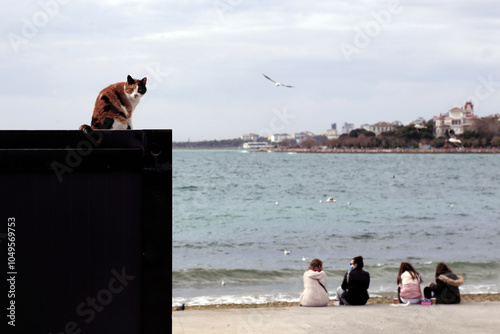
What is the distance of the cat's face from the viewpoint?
454 cm

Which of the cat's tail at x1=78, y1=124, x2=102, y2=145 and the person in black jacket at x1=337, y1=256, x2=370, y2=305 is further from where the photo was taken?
the person in black jacket at x1=337, y1=256, x2=370, y2=305

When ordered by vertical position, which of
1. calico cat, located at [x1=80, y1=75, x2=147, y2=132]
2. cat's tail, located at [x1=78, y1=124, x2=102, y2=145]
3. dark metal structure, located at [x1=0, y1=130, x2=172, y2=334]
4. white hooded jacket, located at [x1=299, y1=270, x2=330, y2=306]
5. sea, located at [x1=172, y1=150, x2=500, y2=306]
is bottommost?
sea, located at [x1=172, y1=150, x2=500, y2=306]

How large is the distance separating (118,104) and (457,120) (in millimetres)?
175848

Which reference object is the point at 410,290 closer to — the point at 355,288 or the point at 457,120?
the point at 355,288

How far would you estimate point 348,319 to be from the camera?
841 centimetres

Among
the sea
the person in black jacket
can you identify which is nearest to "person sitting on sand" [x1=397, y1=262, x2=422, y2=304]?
the person in black jacket

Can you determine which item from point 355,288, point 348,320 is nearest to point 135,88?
point 348,320

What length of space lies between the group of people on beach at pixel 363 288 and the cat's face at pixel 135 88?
6191mm

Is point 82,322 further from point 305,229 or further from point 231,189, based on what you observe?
point 231,189

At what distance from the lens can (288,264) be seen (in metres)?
19.0

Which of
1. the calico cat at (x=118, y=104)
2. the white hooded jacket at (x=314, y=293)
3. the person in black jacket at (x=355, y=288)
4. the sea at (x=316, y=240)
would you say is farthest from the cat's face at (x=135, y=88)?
the sea at (x=316, y=240)

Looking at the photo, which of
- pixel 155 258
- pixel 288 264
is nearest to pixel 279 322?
pixel 155 258

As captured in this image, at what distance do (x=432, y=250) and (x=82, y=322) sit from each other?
20.2 meters

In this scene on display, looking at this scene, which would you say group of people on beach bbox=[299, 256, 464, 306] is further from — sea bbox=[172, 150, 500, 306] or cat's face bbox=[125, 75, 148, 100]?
cat's face bbox=[125, 75, 148, 100]
